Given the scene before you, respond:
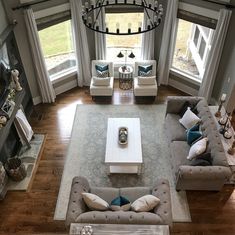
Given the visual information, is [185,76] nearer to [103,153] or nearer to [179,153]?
[179,153]

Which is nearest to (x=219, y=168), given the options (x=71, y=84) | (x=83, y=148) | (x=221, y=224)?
(x=221, y=224)

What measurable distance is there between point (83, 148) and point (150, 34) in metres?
3.58

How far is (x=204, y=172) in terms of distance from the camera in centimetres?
438

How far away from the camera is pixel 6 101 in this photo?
17.0ft

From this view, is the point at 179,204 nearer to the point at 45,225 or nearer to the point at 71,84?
the point at 45,225

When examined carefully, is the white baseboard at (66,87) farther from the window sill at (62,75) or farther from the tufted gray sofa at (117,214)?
the tufted gray sofa at (117,214)

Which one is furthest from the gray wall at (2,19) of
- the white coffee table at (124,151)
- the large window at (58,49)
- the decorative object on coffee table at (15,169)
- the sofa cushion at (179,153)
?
the sofa cushion at (179,153)

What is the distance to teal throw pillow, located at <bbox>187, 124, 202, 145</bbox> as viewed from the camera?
5078 millimetres

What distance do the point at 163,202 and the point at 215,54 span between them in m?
4.03

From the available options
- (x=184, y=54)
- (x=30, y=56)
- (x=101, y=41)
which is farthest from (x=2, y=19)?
(x=184, y=54)

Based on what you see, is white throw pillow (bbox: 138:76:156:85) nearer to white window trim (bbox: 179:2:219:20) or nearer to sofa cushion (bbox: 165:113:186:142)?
sofa cushion (bbox: 165:113:186:142)

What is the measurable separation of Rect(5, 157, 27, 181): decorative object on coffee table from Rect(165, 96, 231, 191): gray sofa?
3074mm

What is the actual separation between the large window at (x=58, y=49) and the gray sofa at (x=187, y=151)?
3374 millimetres

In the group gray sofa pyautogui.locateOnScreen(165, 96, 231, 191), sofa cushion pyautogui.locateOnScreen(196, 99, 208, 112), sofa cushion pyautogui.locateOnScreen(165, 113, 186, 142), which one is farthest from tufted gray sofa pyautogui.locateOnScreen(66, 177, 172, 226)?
sofa cushion pyautogui.locateOnScreen(196, 99, 208, 112)
